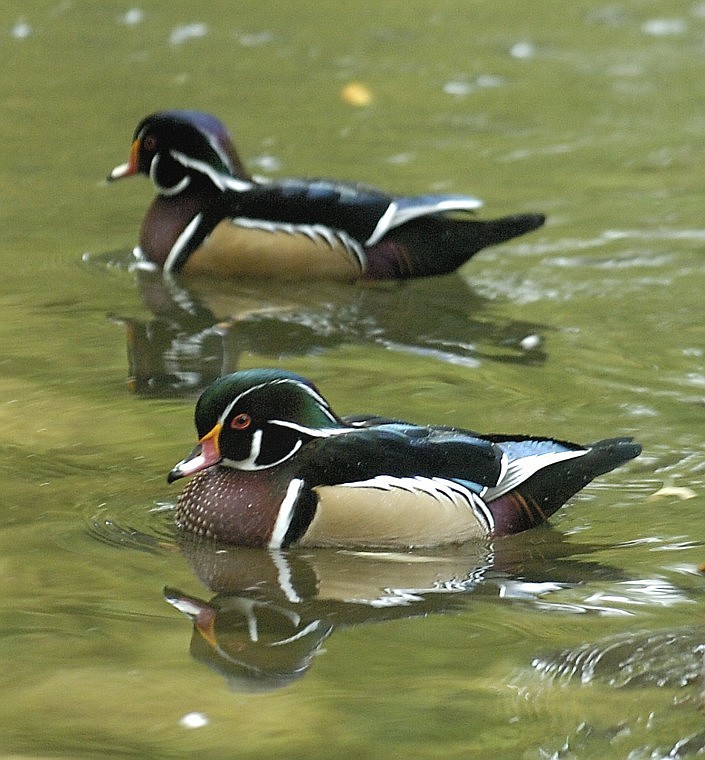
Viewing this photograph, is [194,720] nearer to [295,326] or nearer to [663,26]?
[295,326]

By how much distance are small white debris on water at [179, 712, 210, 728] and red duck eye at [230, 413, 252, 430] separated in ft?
4.88

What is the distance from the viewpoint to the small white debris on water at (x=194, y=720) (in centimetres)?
447

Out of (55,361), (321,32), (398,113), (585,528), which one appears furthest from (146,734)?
(321,32)

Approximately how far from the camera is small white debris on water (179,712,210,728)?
4.47m

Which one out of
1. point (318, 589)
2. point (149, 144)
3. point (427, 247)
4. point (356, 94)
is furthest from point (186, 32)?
point (318, 589)

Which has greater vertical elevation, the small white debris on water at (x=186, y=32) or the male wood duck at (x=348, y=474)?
the male wood duck at (x=348, y=474)

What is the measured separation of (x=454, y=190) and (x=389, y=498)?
5222 millimetres

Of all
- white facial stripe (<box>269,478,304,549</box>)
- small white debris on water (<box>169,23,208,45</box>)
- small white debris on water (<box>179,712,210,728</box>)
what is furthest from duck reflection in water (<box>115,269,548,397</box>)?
small white debris on water (<box>169,23,208,45</box>)

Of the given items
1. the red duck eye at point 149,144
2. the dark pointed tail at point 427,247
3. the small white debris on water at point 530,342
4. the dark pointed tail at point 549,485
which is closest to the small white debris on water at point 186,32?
the red duck eye at point 149,144

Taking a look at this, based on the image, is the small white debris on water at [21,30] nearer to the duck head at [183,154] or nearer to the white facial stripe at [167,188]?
the duck head at [183,154]

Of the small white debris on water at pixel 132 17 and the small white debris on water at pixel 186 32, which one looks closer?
the small white debris on water at pixel 186 32

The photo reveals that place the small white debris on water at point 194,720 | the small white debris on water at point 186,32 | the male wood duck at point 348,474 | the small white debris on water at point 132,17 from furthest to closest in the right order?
the small white debris on water at point 132,17 < the small white debris on water at point 186,32 < the male wood duck at point 348,474 < the small white debris on water at point 194,720

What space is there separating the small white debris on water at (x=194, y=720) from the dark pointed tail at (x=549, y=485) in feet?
5.50

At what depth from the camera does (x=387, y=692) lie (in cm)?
463
